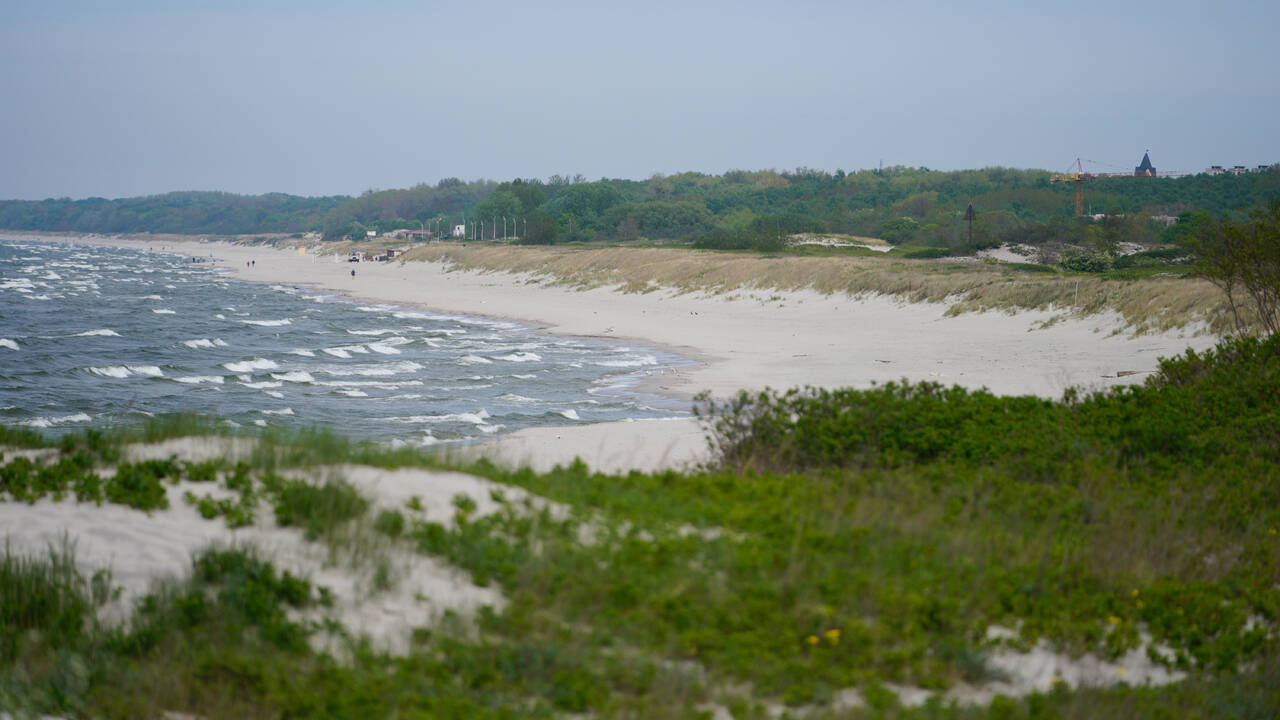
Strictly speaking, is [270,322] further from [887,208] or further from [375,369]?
[887,208]

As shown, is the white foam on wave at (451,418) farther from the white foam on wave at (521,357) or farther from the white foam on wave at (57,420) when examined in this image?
the white foam on wave at (521,357)

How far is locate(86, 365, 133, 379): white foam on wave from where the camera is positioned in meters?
25.9

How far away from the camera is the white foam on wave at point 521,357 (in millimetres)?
27961

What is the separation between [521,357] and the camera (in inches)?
1135

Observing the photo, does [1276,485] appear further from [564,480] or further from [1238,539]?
[564,480]

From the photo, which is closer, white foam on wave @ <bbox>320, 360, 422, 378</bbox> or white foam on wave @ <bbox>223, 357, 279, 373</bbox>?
white foam on wave @ <bbox>320, 360, 422, 378</bbox>

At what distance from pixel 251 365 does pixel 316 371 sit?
8.82ft

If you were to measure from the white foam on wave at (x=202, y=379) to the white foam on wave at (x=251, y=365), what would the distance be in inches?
43.5

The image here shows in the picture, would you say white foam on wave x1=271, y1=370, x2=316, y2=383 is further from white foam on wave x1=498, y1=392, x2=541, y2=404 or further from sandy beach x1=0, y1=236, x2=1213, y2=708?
sandy beach x1=0, y1=236, x2=1213, y2=708

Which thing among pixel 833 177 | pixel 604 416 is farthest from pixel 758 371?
pixel 833 177

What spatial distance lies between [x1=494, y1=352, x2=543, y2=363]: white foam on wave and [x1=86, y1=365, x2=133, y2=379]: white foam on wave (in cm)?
985

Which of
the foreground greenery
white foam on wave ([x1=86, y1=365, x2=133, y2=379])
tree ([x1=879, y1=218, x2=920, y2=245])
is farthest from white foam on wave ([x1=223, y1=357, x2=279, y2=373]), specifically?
tree ([x1=879, y1=218, x2=920, y2=245])

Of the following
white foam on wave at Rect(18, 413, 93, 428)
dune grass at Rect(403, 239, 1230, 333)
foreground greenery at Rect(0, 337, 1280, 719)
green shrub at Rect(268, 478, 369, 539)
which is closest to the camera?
foreground greenery at Rect(0, 337, 1280, 719)

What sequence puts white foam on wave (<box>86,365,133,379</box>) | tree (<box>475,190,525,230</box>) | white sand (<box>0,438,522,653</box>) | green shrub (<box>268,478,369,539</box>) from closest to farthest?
white sand (<box>0,438,522,653</box>) < green shrub (<box>268,478,369,539</box>) < white foam on wave (<box>86,365,133,379</box>) < tree (<box>475,190,525,230</box>)
